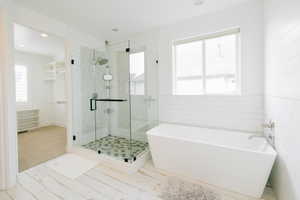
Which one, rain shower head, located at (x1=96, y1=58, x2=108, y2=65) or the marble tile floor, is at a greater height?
rain shower head, located at (x1=96, y1=58, x2=108, y2=65)

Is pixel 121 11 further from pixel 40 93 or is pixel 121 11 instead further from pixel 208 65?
pixel 40 93

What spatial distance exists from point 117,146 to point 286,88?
8.92 feet

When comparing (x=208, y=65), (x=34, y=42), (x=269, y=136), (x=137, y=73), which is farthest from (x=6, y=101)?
(x=269, y=136)

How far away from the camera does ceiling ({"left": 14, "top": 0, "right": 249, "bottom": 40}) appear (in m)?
1.99

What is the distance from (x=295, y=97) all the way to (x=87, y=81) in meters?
3.32

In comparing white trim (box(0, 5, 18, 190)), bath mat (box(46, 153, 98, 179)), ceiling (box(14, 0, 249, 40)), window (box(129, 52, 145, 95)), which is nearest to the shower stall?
window (box(129, 52, 145, 95))

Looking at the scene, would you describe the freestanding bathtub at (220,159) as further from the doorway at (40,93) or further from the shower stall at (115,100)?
the doorway at (40,93)

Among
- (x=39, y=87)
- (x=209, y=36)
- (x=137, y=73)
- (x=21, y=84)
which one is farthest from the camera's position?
(x=39, y=87)

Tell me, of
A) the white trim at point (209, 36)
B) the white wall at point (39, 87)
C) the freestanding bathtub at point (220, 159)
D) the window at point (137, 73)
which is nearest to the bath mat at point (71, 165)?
the freestanding bathtub at point (220, 159)

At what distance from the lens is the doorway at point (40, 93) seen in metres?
3.09

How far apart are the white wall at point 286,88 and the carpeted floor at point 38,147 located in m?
3.45

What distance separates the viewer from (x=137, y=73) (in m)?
2.69

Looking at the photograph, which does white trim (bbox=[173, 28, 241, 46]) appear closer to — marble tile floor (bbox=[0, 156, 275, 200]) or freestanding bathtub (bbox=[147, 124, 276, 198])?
freestanding bathtub (bbox=[147, 124, 276, 198])

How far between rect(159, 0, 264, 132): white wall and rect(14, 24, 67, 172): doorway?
2.61m
